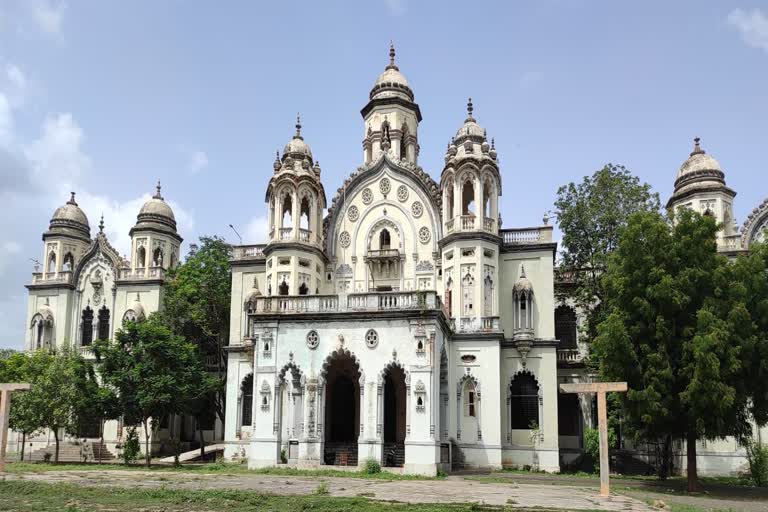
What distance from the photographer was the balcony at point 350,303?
26984 mm

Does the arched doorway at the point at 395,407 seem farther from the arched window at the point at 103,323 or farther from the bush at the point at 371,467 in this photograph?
the arched window at the point at 103,323

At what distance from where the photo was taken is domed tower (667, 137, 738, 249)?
35219 millimetres

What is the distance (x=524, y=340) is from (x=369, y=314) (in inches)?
350

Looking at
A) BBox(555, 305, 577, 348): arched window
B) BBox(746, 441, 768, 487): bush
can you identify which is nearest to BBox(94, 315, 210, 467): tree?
BBox(555, 305, 577, 348): arched window

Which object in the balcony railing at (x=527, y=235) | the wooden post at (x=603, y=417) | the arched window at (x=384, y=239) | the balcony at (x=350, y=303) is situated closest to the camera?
the wooden post at (x=603, y=417)

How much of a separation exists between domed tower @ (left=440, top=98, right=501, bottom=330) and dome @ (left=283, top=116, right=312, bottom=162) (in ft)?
24.7

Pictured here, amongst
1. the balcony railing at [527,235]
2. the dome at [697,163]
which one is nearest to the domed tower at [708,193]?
the dome at [697,163]

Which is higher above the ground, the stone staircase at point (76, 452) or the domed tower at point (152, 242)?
the domed tower at point (152, 242)

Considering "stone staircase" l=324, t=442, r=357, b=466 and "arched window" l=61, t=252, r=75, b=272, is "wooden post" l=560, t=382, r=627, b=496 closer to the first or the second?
"stone staircase" l=324, t=442, r=357, b=466

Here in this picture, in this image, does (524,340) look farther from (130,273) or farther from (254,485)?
(130,273)

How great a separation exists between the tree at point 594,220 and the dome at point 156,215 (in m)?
22.9

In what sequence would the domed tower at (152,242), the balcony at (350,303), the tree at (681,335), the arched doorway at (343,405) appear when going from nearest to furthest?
the tree at (681,335) → the balcony at (350,303) → the arched doorway at (343,405) → the domed tower at (152,242)

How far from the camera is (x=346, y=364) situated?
31.5m

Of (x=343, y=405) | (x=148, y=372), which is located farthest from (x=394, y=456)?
(x=148, y=372)
